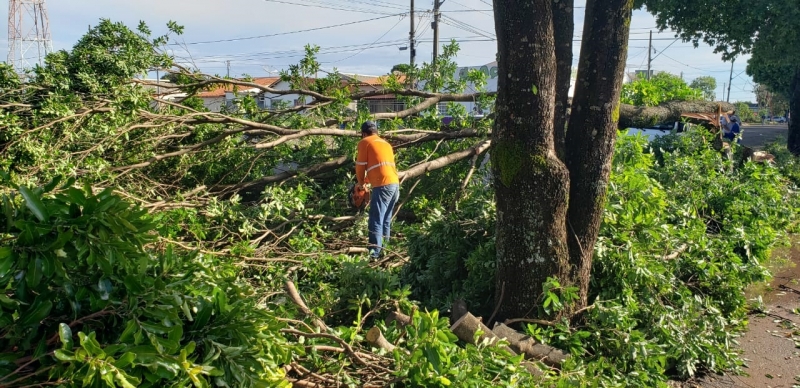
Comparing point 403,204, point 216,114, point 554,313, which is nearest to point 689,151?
point 403,204

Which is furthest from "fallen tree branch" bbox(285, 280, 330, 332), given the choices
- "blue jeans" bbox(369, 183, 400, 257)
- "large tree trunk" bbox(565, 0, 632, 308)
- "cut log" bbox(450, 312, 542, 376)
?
"blue jeans" bbox(369, 183, 400, 257)

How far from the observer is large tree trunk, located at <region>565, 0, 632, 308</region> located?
4.02 meters

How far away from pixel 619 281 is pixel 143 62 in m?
5.78

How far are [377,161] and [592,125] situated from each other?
2.79 metres

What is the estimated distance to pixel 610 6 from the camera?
3.96 metres

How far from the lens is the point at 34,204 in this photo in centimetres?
204

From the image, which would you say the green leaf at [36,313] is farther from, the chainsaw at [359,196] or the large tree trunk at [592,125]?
the chainsaw at [359,196]

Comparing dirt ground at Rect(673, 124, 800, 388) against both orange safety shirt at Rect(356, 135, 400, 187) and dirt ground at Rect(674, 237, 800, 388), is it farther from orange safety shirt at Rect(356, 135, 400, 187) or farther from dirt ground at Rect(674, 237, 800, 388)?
orange safety shirt at Rect(356, 135, 400, 187)

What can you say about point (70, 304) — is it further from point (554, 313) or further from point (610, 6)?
point (610, 6)

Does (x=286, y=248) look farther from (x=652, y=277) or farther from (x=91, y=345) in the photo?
(x=91, y=345)

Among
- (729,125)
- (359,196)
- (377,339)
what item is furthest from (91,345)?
(729,125)

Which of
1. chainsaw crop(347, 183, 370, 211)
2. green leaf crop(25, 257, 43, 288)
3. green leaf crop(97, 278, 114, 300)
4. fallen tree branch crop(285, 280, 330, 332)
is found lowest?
fallen tree branch crop(285, 280, 330, 332)

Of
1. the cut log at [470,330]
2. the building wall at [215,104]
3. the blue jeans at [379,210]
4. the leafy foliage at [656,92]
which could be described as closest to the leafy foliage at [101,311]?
the cut log at [470,330]

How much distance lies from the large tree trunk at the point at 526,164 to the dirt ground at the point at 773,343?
132cm
